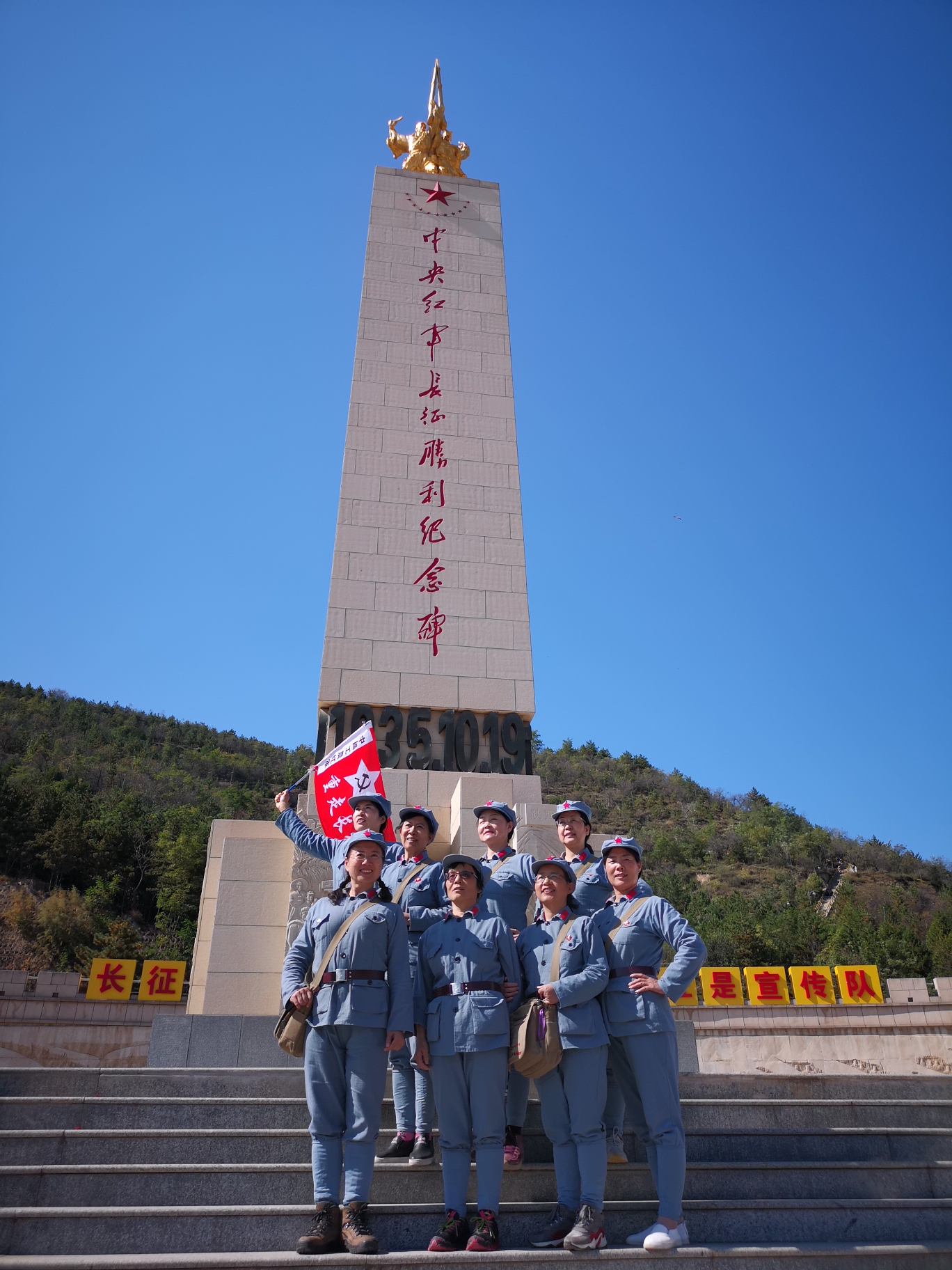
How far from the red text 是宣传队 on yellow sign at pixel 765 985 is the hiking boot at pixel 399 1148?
12312mm

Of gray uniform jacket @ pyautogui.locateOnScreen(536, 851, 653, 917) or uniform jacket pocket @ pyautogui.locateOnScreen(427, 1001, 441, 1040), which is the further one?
gray uniform jacket @ pyautogui.locateOnScreen(536, 851, 653, 917)

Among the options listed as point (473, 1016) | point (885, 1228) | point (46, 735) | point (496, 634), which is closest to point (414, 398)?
point (496, 634)

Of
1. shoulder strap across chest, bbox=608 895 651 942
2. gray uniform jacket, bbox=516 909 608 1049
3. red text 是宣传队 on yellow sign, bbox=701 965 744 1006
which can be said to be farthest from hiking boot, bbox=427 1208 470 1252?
red text 是宣传队 on yellow sign, bbox=701 965 744 1006

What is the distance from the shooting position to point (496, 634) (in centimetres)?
714

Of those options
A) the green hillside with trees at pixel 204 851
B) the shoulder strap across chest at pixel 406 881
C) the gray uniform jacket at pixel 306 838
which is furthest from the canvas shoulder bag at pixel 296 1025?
the green hillside with trees at pixel 204 851

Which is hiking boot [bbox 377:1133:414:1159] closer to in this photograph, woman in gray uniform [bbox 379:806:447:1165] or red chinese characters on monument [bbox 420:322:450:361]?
woman in gray uniform [bbox 379:806:447:1165]

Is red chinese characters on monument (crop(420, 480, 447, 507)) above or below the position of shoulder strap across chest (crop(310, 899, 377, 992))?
above

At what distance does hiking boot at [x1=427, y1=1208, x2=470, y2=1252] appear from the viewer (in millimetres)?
2582

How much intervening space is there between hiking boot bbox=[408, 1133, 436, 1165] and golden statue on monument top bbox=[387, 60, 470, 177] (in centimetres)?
888

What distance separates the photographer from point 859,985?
13758 mm

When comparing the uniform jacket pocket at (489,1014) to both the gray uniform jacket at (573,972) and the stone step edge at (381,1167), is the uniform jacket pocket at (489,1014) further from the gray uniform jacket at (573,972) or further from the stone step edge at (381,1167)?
the stone step edge at (381,1167)

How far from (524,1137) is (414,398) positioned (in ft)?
20.2

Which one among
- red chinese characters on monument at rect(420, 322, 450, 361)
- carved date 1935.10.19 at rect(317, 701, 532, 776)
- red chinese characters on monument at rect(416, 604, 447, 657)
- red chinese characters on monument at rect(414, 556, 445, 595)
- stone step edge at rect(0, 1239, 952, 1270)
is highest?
red chinese characters on monument at rect(420, 322, 450, 361)

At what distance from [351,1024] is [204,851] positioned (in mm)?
24598
